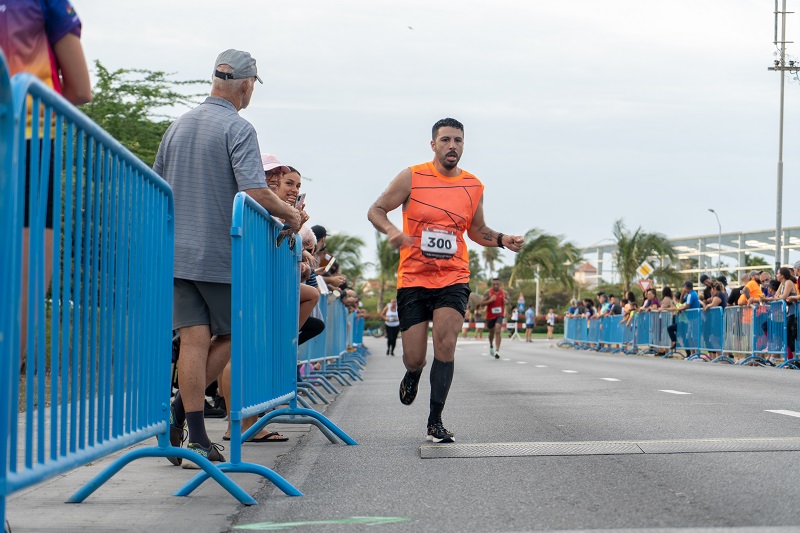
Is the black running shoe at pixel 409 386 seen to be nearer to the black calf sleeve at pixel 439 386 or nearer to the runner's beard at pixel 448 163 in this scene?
the black calf sleeve at pixel 439 386

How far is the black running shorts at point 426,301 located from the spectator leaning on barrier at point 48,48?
3983 millimetres

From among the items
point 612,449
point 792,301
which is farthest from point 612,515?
point 792,301

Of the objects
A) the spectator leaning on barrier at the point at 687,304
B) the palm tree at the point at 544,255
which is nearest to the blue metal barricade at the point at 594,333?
the spectator leaning on barrier at the point at 687,304

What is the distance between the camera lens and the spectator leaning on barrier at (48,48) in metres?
3.68

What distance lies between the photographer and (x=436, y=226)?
7781 millimetres

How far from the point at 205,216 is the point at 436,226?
2.11m

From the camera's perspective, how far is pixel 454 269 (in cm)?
778

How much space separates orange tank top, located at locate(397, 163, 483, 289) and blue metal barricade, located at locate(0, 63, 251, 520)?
2.77m

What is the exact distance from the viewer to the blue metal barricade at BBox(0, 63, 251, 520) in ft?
10.4

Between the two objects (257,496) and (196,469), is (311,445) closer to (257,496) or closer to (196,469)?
(196,469)

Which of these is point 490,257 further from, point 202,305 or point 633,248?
point 202,305

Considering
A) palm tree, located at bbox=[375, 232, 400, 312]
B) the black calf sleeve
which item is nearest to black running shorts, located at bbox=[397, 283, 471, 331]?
the black calf sleeve

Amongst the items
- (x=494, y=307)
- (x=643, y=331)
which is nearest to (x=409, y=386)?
(x=494, y=307)

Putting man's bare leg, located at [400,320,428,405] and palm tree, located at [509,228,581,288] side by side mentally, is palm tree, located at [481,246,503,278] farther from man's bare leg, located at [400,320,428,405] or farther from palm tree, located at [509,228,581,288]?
man's bare leg, located at [400,320,428,405]
